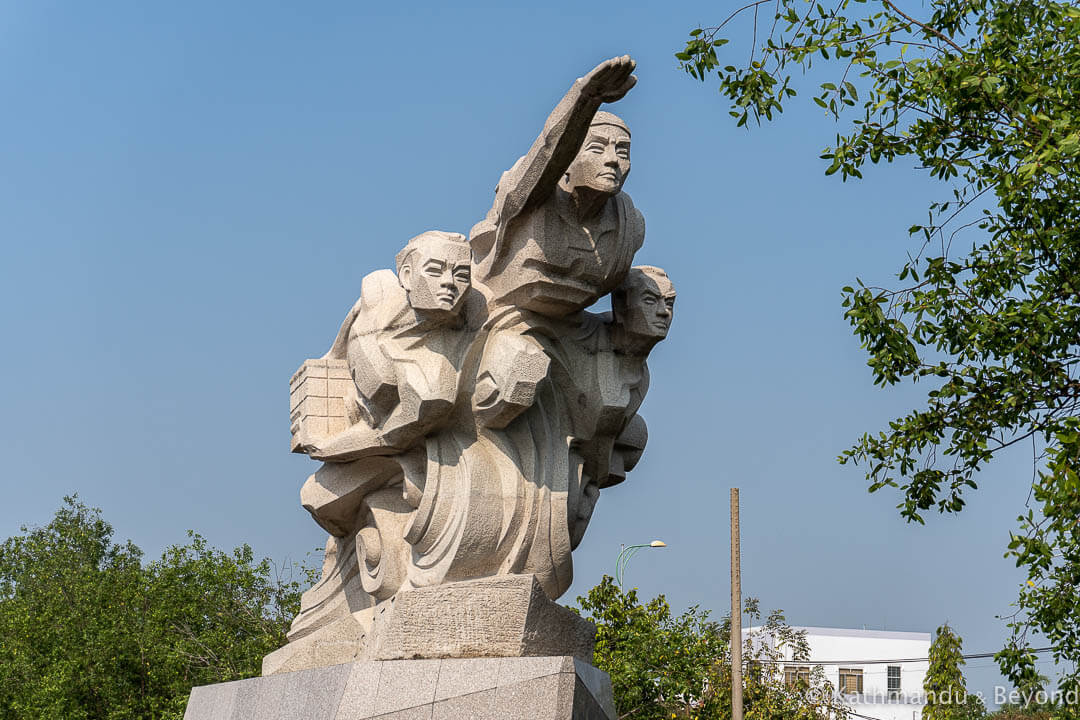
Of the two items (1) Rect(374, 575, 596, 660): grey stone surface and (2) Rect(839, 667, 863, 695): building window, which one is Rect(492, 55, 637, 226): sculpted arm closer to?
(1) Rect(374, 575, 596, 660): grey stone surface

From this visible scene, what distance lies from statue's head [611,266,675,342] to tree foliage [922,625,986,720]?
18.2 metres

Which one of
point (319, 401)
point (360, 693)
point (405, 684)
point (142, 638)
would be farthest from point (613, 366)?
point (142, 638)

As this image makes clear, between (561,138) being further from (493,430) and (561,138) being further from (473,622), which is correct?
(473,622)

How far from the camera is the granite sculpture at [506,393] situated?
6.80 metres

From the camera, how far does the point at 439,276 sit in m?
7.00

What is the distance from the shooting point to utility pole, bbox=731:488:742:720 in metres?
14.8

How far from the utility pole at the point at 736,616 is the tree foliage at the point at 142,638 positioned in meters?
4.98

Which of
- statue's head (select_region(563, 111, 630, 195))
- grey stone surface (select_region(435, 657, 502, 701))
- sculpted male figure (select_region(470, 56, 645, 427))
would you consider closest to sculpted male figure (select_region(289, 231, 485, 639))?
sculpted male figure (select_region(470, 56, 645, 427))

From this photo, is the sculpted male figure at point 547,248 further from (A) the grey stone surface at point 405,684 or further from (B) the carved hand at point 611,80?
(A) the grey stone surface at point 405,684

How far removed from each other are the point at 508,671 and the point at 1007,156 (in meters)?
4.47

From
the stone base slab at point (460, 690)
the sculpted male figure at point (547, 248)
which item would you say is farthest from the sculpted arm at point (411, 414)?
the stone base slab at point (460, 690)

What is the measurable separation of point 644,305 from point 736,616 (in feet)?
27.9

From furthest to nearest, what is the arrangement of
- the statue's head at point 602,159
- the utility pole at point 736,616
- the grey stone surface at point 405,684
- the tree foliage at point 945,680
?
the tree foliage at point 945,680, the utility pole at point 736,616, the statue's head at point 602,159, the grey stone surface at point 405,684

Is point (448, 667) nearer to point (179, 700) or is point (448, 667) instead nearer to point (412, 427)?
point (412, 427)
